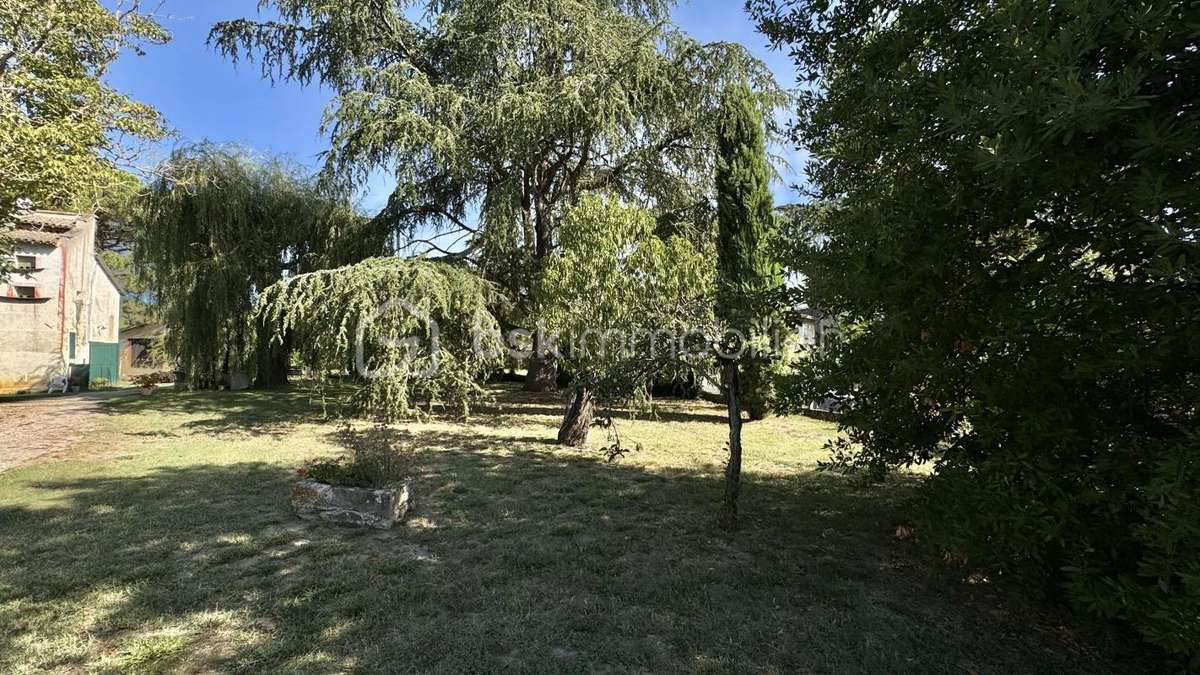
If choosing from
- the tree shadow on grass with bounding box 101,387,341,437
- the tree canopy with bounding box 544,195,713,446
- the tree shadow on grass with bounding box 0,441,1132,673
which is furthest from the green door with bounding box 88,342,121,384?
the tree canopy with bounding box 544,195,713,446

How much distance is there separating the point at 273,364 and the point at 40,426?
663cm

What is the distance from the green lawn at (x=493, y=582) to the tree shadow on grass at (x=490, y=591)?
0.02 meters

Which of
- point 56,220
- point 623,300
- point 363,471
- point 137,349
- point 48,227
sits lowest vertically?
point 363,471

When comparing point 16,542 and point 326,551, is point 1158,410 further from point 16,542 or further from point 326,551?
point 16,542

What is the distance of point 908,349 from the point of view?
267cm

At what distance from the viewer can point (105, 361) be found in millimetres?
23188

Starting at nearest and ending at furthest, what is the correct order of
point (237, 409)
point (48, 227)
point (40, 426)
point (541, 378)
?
point (40, 426), point (237, 409), point (541, 378), point (48, 227)

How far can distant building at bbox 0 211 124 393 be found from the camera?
18.6 metres

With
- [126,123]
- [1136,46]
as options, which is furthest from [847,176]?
[126,123]

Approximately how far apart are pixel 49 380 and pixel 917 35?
26093 millimetres

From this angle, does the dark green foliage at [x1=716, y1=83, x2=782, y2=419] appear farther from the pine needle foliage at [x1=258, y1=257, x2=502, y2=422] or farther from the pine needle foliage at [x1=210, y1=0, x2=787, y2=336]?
the pine needle foliage at [x1=258, y1=257, x2=502, y2=422]

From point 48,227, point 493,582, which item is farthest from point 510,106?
point 48,227

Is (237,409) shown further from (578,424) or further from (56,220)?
(56,220)

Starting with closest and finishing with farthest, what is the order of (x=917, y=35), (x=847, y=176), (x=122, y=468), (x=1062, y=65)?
(x=1062, y=65) → (x=917, y=35) → (x=847, y=176) → (x=122, y=468)
